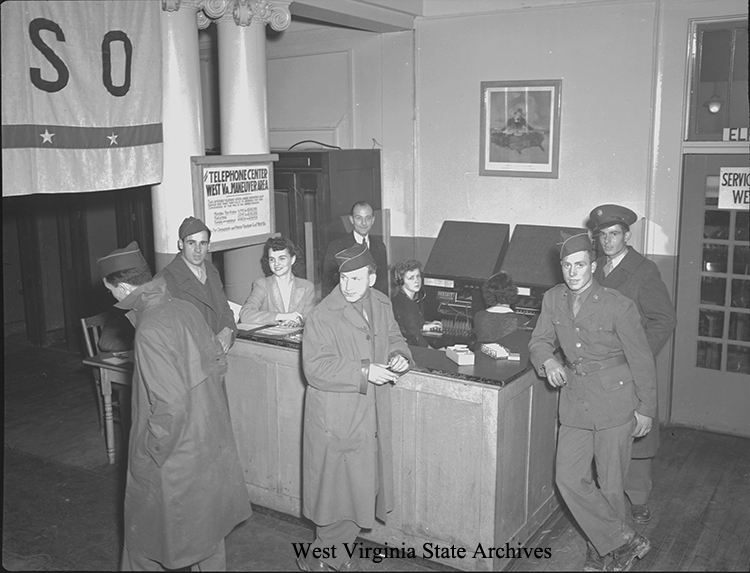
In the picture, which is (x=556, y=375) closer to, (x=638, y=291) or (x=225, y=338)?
(x=638, y=291)

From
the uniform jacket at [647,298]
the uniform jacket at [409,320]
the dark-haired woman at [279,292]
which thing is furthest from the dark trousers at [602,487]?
the dark-haired woman at [279,292]

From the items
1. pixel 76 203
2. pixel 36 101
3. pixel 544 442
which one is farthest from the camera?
pixel 76 203

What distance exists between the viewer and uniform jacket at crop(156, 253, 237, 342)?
16.7 feet

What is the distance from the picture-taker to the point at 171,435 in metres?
3.65

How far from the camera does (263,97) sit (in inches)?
247

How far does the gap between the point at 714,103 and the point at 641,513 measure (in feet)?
11.8

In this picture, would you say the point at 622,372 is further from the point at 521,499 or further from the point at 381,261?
the point at 381,261

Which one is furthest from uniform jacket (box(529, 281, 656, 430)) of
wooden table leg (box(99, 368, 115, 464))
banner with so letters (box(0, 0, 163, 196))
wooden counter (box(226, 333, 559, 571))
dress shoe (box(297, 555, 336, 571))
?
wooden table leg (box(99, 368, 115, 464))

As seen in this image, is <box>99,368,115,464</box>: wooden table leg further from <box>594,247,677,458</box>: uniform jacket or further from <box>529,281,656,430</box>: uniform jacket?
<box>594,247,677,458</box>: uniform jacket

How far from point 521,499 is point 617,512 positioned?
56 centimetres

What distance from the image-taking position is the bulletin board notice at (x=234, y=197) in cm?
579

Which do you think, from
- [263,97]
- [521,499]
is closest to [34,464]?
[263,97]

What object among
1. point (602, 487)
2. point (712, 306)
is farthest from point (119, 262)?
Result: point (712, 306)

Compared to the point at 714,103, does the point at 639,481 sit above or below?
below
